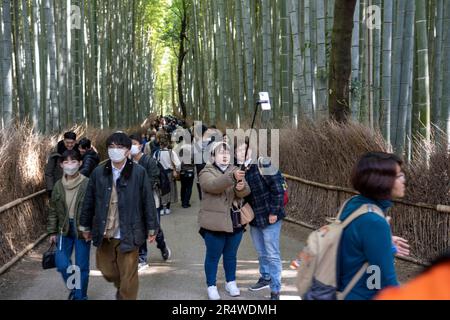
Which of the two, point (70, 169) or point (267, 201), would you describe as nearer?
point (70, 169)

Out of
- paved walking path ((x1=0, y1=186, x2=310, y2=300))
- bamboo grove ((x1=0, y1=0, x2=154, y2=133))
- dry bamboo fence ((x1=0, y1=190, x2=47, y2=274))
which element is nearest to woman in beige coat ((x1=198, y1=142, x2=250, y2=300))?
paved walking path ((x1=0, y1=186, x2=310, y2=300))

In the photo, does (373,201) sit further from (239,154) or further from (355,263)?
(239,154)

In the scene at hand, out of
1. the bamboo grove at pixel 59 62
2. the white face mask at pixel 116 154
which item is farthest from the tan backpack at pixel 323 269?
the bamboo grove at pixel 59 62

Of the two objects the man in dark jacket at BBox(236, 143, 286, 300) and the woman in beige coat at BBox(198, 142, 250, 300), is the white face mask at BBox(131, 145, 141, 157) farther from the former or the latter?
the man in dark jacket at BBox(236, 143, 286, 300)

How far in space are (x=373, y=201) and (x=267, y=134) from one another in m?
6.93

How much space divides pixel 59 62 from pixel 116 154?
6845 mm

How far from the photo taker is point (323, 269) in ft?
6.84

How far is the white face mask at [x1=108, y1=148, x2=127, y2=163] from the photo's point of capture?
3674mm

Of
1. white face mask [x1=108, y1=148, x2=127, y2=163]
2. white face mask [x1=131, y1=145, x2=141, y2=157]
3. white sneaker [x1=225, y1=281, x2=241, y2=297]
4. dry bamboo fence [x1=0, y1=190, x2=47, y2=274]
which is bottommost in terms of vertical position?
white sneaker [x1=225, y1=281, x2=241, y2=297]

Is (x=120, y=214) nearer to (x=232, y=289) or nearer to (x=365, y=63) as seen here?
(x=232, y=289)

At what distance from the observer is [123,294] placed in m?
3.60

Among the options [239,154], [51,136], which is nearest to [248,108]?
[51,136]

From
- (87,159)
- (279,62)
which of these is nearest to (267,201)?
(87,159)

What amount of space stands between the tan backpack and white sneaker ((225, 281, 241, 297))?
2.54 metres
